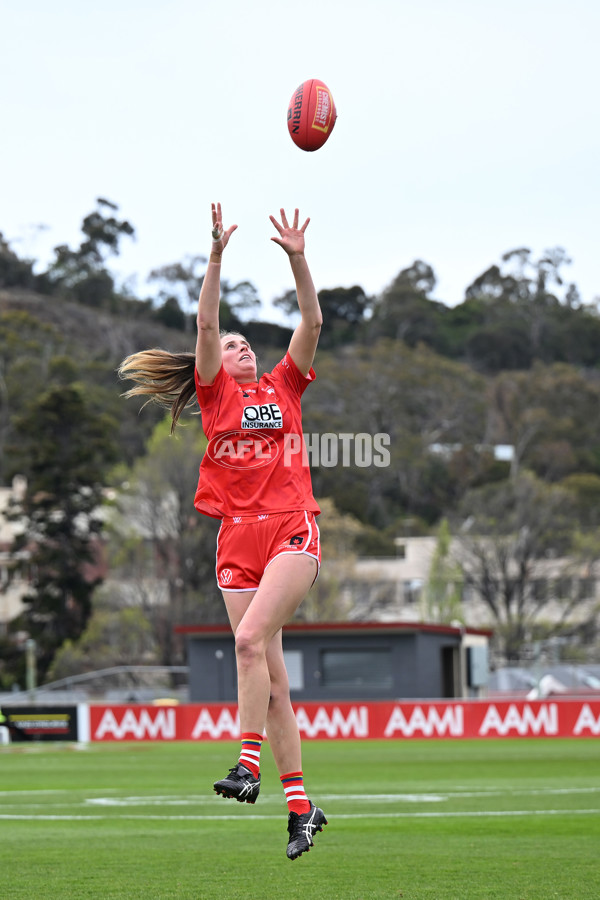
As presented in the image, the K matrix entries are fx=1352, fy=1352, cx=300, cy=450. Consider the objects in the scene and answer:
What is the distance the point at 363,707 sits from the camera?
109 feet

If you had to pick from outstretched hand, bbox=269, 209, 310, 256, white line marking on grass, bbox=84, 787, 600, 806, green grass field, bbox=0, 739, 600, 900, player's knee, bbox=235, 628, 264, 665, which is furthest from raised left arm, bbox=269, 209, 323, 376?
white line marking on grass, bbox=84, 787, 600, 806

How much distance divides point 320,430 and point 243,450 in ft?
278

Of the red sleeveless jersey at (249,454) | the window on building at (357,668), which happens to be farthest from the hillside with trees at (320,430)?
the window on building at (357,668)

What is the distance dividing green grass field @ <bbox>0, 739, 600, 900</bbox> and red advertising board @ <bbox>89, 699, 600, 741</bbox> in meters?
12.0

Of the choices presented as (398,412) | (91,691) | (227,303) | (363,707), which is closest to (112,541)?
(91,691)

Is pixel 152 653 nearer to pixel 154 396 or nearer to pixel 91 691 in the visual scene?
pixel 91 691

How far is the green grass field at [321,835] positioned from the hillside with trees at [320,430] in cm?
252

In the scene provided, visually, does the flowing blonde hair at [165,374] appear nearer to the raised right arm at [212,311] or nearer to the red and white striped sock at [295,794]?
the raised right arm at [212,311]

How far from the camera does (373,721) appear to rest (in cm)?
3319

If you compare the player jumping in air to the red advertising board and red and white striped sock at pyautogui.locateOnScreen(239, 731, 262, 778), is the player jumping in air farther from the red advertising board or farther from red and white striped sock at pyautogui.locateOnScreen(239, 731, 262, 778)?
the red advertising board

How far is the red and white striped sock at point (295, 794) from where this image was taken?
6820mm

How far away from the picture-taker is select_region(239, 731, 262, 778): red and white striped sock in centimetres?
657

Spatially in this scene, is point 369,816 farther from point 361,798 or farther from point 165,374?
point 165,374

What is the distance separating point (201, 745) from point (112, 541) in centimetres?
3442
